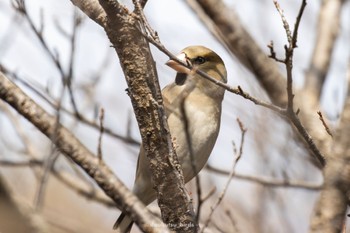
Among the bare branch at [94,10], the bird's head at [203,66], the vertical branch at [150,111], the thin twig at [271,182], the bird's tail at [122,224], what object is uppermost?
→ the bird's head at [203,66]

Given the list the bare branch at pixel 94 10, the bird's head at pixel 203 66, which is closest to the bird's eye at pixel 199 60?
the bird's head at pixel 203 66

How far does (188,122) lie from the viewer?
3201 millimetres

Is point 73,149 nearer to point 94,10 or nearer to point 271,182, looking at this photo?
point 94,10

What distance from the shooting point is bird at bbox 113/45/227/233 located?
324 cm

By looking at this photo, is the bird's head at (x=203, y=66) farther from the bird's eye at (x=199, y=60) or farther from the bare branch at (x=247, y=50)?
the bare branch at (x=247, y=50)

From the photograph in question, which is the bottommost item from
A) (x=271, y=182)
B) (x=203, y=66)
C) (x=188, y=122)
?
(x=188, y=122)

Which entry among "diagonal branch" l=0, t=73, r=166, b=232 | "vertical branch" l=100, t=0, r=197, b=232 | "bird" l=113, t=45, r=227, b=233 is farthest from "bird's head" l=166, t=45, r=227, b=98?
"vertical branch" l=100, t=0, r=197, b=232

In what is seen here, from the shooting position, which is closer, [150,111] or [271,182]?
[150,111]

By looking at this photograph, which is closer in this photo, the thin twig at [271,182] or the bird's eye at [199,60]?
the bird's eye at [199,60]

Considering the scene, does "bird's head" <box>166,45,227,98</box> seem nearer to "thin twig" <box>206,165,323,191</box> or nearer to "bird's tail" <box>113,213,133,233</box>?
"thin twig" <box>206,165,323,191</box>

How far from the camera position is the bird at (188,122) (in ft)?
10.6

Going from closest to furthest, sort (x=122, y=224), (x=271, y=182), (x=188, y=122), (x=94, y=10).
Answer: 1. (x=94, y=10)
2. (x=188, y=122)
3. (x=122, y=224)
4. (x=271, y=182)

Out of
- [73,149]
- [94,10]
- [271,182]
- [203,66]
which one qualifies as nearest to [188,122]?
[203,66]

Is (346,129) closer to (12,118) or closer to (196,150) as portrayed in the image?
(196,150)
